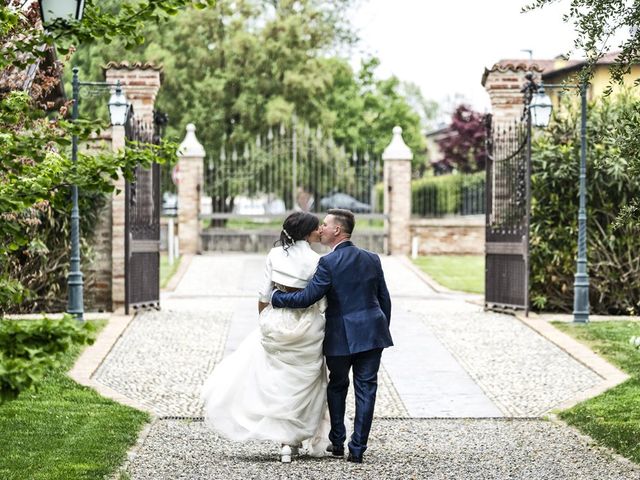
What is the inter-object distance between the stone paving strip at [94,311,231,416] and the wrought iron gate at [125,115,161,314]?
396 mm

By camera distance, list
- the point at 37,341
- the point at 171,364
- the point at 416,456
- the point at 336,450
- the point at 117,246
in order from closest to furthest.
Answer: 1. the point at 37,341
2. the point at 336,450
3. the point at 416,456
4. the point at 171,364
5. the point at 117,246

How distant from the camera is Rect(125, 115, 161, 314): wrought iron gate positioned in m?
16.6

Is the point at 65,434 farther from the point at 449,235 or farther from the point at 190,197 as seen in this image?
the point at 449,235

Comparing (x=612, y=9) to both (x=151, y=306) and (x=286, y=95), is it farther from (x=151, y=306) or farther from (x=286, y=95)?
(x=286, y=95)

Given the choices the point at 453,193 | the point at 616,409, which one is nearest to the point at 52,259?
the point at 616,409

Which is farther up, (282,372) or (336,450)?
(282,372)

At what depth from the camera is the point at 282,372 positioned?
7621 millimetres

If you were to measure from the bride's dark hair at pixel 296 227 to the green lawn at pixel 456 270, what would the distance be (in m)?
13.9

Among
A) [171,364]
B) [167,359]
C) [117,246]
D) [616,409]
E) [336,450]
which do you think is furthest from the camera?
[117,246]

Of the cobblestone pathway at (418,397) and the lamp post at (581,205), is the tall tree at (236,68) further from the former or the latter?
the lamp post at (581,205)

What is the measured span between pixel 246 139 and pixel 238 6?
4.33m

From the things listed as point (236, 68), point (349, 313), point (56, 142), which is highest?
point (236, 68)

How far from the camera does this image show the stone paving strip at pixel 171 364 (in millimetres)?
10352

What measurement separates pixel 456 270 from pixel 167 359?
1362 centimetres
